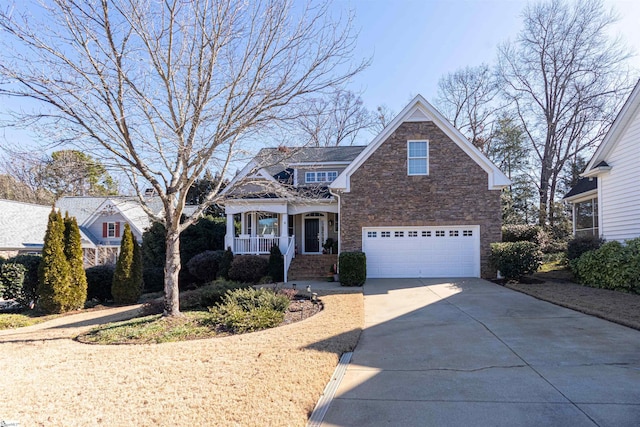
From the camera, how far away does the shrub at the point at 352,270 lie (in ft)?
44.7

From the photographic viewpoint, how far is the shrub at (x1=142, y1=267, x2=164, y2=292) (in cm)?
1789

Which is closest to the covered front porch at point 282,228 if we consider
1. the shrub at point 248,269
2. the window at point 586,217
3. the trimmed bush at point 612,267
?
the shrub at point 248,269

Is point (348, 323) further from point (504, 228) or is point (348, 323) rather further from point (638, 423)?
point (504, 228)

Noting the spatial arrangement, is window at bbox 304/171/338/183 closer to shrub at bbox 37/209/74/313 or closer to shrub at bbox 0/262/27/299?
shrub at bbox 37/209/74/313

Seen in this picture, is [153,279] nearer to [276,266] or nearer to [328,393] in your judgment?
[276,266]

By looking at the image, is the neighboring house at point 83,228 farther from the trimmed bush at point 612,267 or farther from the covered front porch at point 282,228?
the trimmed bush at point 612,267

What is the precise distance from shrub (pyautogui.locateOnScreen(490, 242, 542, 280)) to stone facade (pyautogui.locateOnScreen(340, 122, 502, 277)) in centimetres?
134

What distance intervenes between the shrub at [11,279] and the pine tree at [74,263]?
5.76ft

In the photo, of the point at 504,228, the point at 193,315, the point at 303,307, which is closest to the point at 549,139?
the point at 504,228

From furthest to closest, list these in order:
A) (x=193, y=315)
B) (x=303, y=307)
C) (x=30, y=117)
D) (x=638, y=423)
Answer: (x=303, y=307) → (x=193, y=315) → (x=30, y=117) → (x=638, y=423)

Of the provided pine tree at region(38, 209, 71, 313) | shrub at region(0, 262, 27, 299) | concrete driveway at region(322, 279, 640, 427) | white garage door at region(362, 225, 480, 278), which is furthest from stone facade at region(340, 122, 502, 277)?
shrub at region(0, 262, 27, 299)

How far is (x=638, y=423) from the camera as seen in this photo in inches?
140

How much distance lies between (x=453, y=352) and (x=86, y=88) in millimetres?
8443

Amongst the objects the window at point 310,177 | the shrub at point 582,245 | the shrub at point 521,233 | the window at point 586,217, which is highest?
the window at point 310,177
